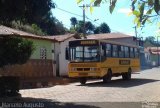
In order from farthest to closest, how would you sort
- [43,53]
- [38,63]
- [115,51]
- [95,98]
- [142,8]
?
[43,53] < [38,63] < [115,51] < [95,98] < [142,8]

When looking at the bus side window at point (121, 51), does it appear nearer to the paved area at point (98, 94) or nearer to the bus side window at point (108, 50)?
the bus side window at point (108, 50)

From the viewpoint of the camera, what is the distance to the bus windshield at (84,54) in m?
24.8

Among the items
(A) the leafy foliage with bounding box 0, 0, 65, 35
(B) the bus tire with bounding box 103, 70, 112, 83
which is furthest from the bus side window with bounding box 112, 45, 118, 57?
(A) the leafy foliage with bounding box 0, 0, 65, 35

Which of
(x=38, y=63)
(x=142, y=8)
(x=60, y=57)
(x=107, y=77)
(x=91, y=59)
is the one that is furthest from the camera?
(x=60, y=57)

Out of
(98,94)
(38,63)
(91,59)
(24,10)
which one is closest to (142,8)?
(24,10)

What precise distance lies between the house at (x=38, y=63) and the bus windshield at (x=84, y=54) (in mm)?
4631

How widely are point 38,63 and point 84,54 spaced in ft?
26.7

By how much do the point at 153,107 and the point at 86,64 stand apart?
13709mm

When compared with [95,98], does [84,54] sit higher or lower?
higher

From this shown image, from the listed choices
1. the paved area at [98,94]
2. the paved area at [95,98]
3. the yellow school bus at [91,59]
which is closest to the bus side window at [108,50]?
the yellow school bus at [91,59]

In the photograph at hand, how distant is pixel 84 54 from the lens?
82.3 ft

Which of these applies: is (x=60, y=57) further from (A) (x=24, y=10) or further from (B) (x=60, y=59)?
(A) (x=24, y=10)

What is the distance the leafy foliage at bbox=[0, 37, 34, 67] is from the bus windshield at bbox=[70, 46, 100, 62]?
819cm

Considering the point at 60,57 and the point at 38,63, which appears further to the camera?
the point at 60,57
